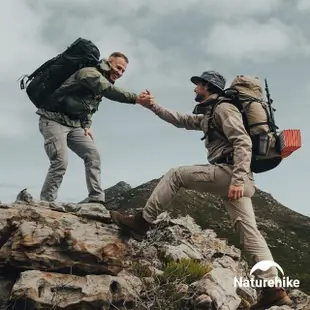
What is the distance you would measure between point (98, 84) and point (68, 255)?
11.8 ft

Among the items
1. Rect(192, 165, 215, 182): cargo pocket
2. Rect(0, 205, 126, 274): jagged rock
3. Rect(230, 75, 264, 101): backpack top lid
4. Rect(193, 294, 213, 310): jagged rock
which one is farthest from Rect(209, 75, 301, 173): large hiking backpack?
Rect(0, 205, 126, 274): jagged rock

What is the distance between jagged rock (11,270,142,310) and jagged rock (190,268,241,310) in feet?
3.89

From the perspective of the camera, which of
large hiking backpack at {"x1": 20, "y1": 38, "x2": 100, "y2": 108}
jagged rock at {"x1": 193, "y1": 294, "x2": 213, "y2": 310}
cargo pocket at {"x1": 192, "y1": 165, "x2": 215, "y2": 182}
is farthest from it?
large hiking backpack at {"x1": 20, "y1": 38, "x2": 100, "y2": 108}

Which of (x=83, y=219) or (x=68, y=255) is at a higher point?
(x=83, y=219)

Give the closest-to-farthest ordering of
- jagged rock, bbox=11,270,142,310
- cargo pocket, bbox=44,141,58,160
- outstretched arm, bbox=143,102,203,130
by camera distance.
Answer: jagged rock, bbox=11,270,142,310 < outstretched arm, bbox=143,102,203,130 < cargo pocket, bbox=44,141,58,160

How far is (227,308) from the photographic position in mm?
9617

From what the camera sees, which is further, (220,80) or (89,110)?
(89,110)

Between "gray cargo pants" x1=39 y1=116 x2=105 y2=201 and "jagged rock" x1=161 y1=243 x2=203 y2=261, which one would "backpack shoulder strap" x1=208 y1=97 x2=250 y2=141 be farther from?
"gray cargo pants" x1=39 y1=116 x2=105 y2=201

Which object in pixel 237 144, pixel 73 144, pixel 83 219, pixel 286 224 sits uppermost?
pixel 286 224

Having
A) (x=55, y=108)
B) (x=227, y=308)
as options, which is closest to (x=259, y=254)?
(x=227, y=308)

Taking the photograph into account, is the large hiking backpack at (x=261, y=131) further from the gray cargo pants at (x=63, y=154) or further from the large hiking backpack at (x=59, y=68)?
the gray cargo pants at (x=63, y=154)

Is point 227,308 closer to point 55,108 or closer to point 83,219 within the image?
point 83,219

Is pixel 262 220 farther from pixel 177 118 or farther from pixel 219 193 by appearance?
pixel 219 193

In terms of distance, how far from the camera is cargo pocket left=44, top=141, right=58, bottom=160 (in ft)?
38.4
